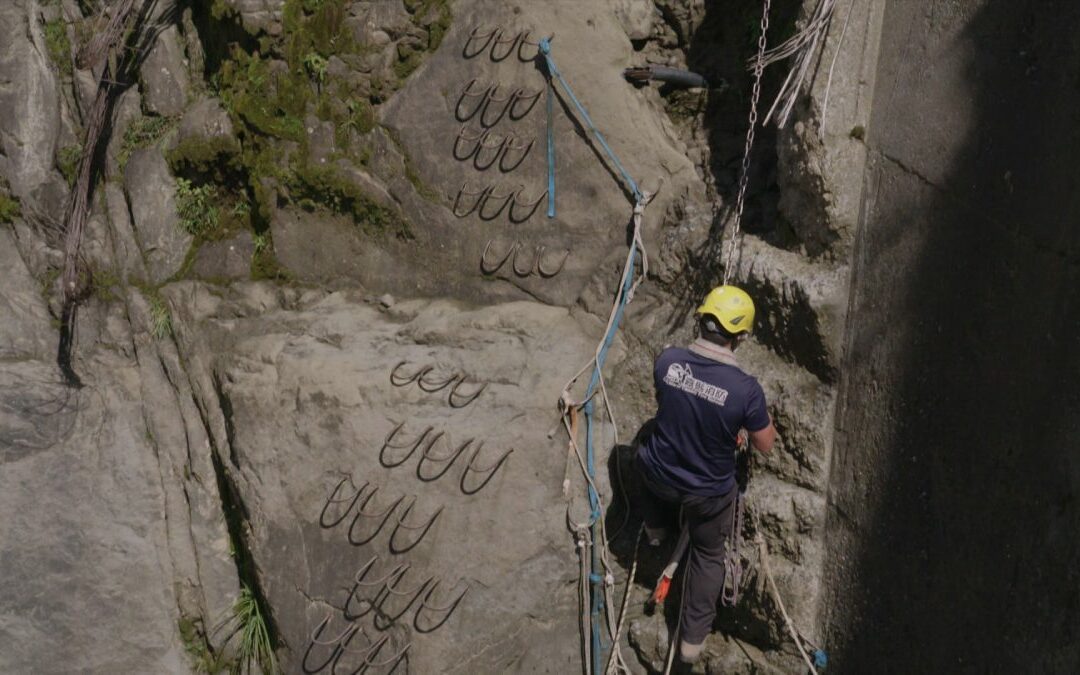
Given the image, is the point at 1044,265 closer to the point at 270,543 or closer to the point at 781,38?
the point at 781,38

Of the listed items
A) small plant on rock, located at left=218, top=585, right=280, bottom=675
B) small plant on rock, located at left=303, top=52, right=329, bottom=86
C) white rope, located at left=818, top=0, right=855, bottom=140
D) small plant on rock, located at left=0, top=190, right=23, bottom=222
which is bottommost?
small plant on rock, located at left=218, top=585, right=280, bottom=675

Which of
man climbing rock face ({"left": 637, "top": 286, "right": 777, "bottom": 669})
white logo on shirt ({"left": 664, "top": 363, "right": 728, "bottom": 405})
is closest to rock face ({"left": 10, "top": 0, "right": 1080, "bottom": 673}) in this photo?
man climbing rock face ({"left": 637, "top": 286, "right": 777, "bottom": 669})

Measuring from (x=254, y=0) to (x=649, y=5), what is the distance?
2040 mm

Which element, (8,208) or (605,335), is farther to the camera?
(8,208)

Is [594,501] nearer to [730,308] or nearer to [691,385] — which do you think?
[691,385]

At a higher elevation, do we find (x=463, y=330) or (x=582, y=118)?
(x=582, y=118)

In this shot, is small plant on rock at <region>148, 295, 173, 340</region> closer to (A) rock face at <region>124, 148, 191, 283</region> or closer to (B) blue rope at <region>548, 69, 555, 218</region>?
(A) rock face at <region>124, 148, 191, 283</region>

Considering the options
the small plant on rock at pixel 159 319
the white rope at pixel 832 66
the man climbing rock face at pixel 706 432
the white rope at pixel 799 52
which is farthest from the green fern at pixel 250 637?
the white rope at pixel 832 66

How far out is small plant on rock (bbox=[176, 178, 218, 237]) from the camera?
212 inches

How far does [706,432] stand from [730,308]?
528 millimetres

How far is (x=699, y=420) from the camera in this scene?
4141 millimetres

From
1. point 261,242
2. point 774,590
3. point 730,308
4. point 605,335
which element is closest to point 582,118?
point 605,335

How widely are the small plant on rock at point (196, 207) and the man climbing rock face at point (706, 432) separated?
2.69 meters

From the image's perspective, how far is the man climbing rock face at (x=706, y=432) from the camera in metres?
4.11
